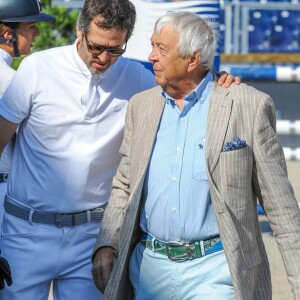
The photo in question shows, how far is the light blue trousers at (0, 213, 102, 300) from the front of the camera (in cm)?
468

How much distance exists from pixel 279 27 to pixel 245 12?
128 centimetres

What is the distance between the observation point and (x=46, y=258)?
469cm

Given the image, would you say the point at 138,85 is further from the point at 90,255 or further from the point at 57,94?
the point at 90,255

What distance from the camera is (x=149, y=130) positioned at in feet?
14.2

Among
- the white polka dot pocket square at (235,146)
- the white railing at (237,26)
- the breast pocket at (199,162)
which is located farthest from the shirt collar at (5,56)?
the white railing at (237,26)

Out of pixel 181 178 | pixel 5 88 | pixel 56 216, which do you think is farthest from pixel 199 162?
pixel 5 88

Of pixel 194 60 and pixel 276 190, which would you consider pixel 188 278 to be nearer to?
Result: pixel 276 190

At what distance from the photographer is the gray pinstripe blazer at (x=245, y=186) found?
4133 mm

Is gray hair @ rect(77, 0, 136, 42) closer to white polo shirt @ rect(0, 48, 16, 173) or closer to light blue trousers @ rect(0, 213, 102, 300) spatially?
white polo shirt @ rect(0, 48, 16, 173)

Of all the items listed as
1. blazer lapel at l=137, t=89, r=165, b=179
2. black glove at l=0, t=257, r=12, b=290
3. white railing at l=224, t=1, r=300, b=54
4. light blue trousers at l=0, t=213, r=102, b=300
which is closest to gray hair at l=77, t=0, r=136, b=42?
blazer lapel at l=137, t=89, r=165, b=179

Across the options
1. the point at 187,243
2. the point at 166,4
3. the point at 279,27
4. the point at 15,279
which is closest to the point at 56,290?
the point at 15,279

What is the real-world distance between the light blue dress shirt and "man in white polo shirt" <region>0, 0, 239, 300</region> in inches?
15.9

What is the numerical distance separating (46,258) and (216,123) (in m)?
1.02

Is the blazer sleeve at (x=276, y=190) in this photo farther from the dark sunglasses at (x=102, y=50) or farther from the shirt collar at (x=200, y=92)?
the dark sunglasses at (x=102, y=50)
